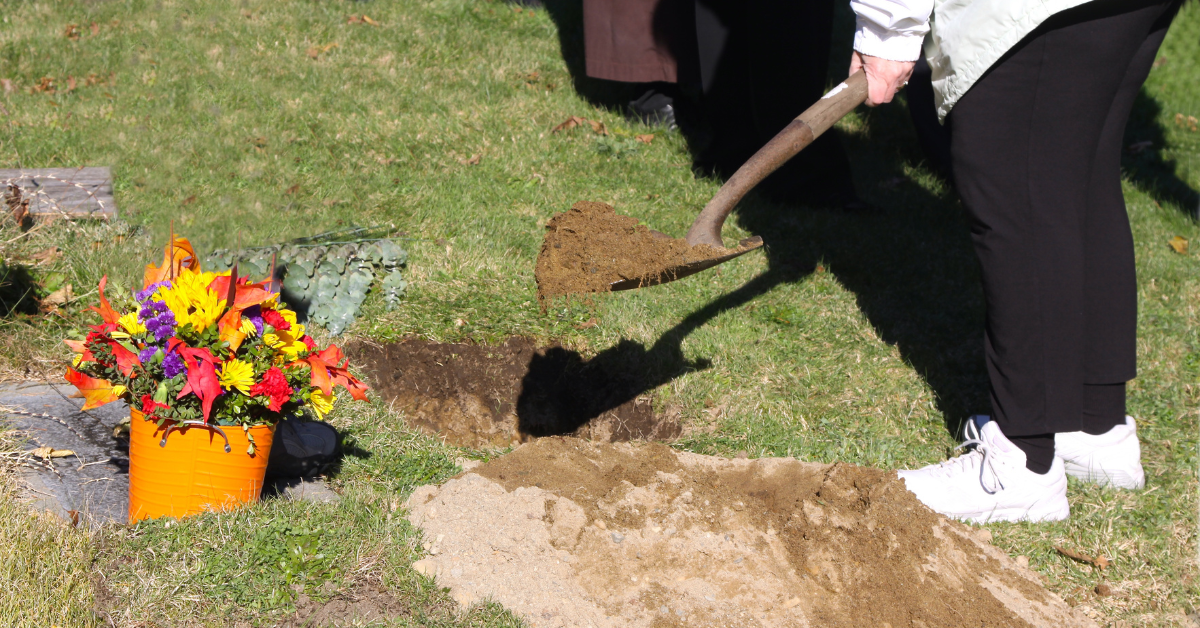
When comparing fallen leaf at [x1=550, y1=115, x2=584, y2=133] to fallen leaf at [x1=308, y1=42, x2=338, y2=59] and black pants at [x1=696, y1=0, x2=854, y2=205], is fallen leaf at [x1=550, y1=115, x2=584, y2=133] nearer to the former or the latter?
black pants at [x1=696, y1=0, x2=854, y2=205]

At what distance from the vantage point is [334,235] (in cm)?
398

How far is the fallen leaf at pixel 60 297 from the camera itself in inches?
139

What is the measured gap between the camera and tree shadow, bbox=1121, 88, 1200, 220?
210 inches

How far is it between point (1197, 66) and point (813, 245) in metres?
4.74

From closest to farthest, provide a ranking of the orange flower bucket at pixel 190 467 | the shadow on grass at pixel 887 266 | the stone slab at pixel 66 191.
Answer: the orange flower bucket at pixel 190 467
the shadow on grass at pixel 887 266
the stone slab at pixel 66 191

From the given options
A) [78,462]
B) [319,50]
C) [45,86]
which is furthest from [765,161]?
[45,86]

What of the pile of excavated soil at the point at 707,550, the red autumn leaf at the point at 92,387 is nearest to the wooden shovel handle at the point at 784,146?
the pile of excavated soil at the point at 707,550

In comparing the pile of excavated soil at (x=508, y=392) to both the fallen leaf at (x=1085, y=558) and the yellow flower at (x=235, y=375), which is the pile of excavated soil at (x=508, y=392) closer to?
the yellow flower at (x=235, y=375)

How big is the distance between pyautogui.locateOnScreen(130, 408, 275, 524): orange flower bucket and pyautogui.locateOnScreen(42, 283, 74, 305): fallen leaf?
1.44 metres

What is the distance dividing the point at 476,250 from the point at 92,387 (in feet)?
6.51

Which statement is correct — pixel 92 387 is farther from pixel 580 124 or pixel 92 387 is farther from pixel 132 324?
pixel 580 124

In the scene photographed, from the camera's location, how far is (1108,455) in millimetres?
2988

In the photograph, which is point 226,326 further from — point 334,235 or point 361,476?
point 334,235

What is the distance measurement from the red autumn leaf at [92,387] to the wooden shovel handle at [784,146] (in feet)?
5.85
